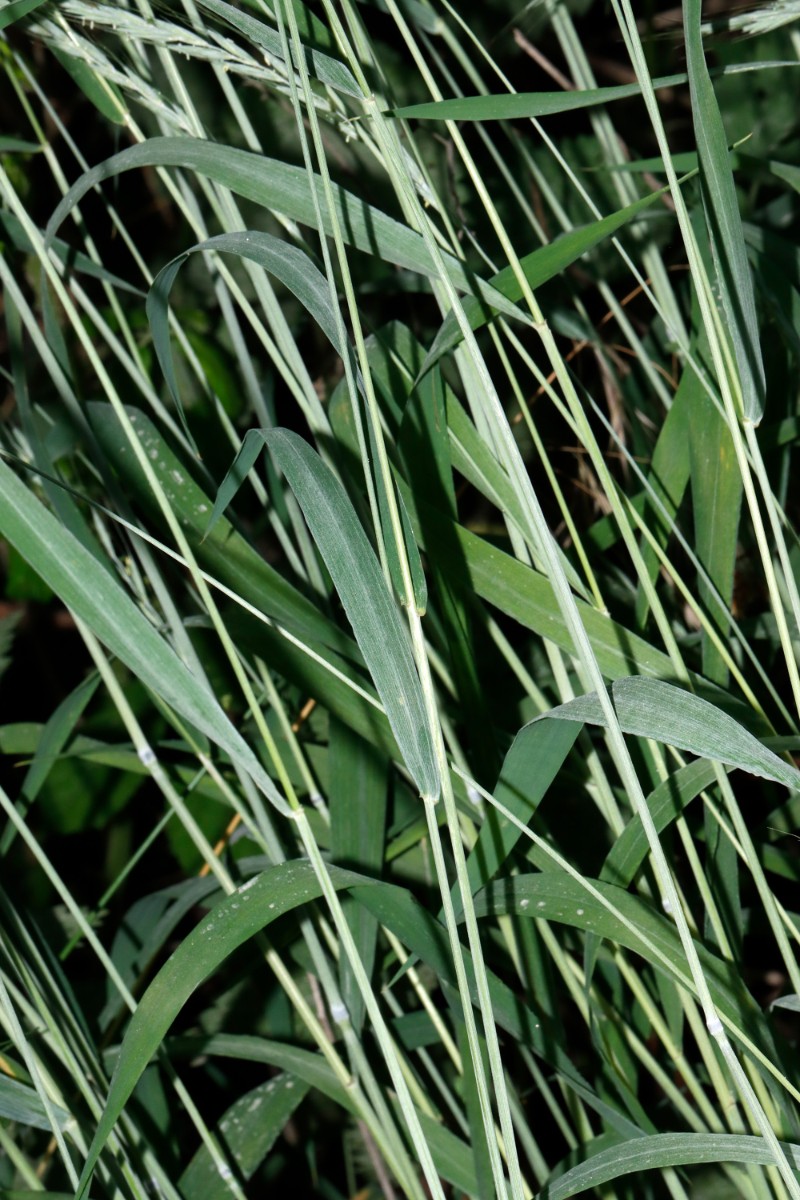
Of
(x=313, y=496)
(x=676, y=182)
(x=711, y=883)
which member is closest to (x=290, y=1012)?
(x=711, y=883)

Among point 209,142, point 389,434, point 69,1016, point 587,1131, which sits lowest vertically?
point 587,1131

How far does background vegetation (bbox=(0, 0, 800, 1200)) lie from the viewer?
29cm

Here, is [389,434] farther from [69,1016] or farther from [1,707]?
[1,707]

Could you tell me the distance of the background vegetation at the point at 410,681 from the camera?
0.29 m

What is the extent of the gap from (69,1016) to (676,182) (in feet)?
1.41

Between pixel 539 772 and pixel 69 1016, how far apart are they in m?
0.26

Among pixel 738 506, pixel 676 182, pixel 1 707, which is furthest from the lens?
pixel 1 707

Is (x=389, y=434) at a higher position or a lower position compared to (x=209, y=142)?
lower

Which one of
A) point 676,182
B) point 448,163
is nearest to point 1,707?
point 448,163

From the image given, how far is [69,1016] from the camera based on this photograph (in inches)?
17.1

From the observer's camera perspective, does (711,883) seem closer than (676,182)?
No

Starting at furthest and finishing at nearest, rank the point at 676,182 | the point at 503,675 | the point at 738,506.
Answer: the point at 503,675 < the point at 738,506 < the point at 676,182

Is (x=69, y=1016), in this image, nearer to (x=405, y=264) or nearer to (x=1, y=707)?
(x=405, y=264)

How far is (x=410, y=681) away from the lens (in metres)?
0.27
